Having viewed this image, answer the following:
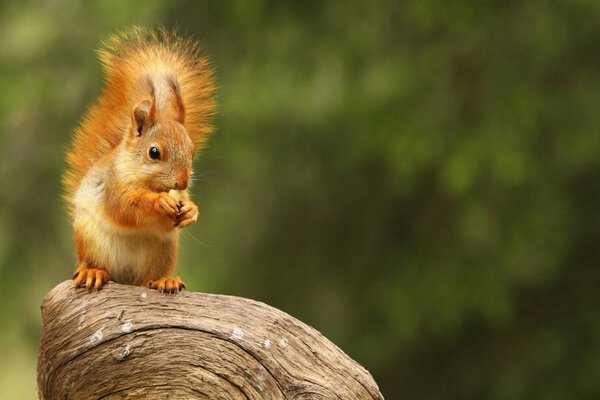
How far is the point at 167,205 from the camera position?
2.71m

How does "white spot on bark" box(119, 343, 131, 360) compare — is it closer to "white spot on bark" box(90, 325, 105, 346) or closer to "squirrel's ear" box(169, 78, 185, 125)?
"white spot on bark" box(90, 325, 105, 346)

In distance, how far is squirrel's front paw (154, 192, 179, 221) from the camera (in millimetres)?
2701

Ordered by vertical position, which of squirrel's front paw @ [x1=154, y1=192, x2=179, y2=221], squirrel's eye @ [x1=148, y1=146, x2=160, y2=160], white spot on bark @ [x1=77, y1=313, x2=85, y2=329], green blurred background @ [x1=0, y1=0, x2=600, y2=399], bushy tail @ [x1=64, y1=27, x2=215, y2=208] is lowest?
white spot on bark @ [x1=77, y1=313, x2=85, y2=329]

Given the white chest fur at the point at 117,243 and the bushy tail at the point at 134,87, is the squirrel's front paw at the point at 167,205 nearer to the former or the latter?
the white chest fur at the point at 117,243

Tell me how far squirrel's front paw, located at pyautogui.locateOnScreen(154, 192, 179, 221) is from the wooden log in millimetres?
251

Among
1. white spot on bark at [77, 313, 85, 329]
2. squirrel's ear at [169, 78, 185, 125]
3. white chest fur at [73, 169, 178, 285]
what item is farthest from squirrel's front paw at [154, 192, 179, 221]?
white spot on bark at [77, 313, 85, 329]

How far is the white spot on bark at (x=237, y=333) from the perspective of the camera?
2.76m

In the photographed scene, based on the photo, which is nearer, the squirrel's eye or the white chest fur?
the squirrel's eye

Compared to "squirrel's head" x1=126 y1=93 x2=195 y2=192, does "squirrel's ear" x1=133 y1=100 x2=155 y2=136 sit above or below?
above

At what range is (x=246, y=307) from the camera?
2834 millimetres

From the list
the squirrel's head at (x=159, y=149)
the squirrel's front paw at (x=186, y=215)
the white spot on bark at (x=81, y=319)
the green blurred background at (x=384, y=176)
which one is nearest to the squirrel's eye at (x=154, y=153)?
the squirrel's head at (x=159, y=149)

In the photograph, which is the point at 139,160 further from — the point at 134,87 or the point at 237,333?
the point at 237,333

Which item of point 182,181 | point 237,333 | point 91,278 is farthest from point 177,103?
point 237,333

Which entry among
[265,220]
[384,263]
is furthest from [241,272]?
[384,263]
